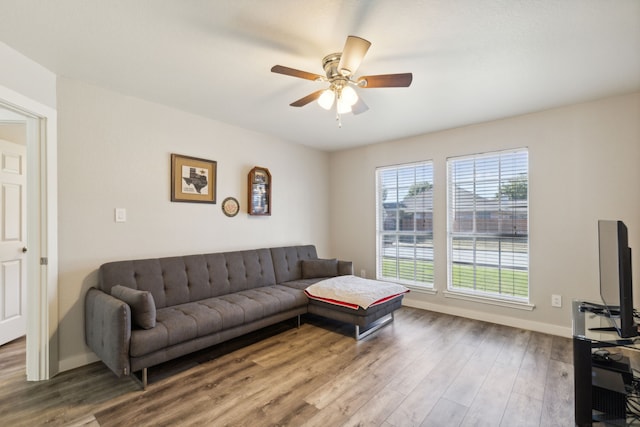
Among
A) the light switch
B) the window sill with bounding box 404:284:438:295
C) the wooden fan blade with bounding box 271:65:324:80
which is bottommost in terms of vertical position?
the window sill with bounding box 404:284:438:295

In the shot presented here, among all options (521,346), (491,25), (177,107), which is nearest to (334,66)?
(491,25)

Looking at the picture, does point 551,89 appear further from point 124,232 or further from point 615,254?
point 124,232

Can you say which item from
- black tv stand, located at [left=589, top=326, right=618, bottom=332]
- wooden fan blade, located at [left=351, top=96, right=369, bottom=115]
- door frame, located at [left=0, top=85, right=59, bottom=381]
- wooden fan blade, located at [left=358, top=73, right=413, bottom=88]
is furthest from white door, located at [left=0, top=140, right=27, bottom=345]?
black tv stand, located at [left=589, top=326, right=618, bottom=332]

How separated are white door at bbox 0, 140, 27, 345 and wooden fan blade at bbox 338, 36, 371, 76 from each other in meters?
3.53

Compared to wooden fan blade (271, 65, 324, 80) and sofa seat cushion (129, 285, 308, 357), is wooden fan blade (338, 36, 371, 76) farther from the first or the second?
sofa seat cushion (129, 285, 308, 357)

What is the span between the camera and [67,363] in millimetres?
2420

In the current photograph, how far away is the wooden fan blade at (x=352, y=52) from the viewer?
1.64 metres

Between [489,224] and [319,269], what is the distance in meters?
2.23

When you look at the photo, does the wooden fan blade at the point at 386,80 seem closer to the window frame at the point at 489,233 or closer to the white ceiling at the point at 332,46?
the white ceiling at the point at 332,46

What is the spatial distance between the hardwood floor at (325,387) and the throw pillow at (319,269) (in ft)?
3.52

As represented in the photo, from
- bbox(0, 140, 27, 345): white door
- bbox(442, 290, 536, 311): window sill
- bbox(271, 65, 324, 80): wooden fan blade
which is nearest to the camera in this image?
bbox(271, 65, 324, 80): wooden fan blade

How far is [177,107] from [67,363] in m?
2.53

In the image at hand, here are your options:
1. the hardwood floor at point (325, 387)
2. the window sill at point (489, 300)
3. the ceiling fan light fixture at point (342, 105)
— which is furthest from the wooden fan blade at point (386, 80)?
the window sill at point (489, 300)

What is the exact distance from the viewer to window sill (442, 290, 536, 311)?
10.9 feet
